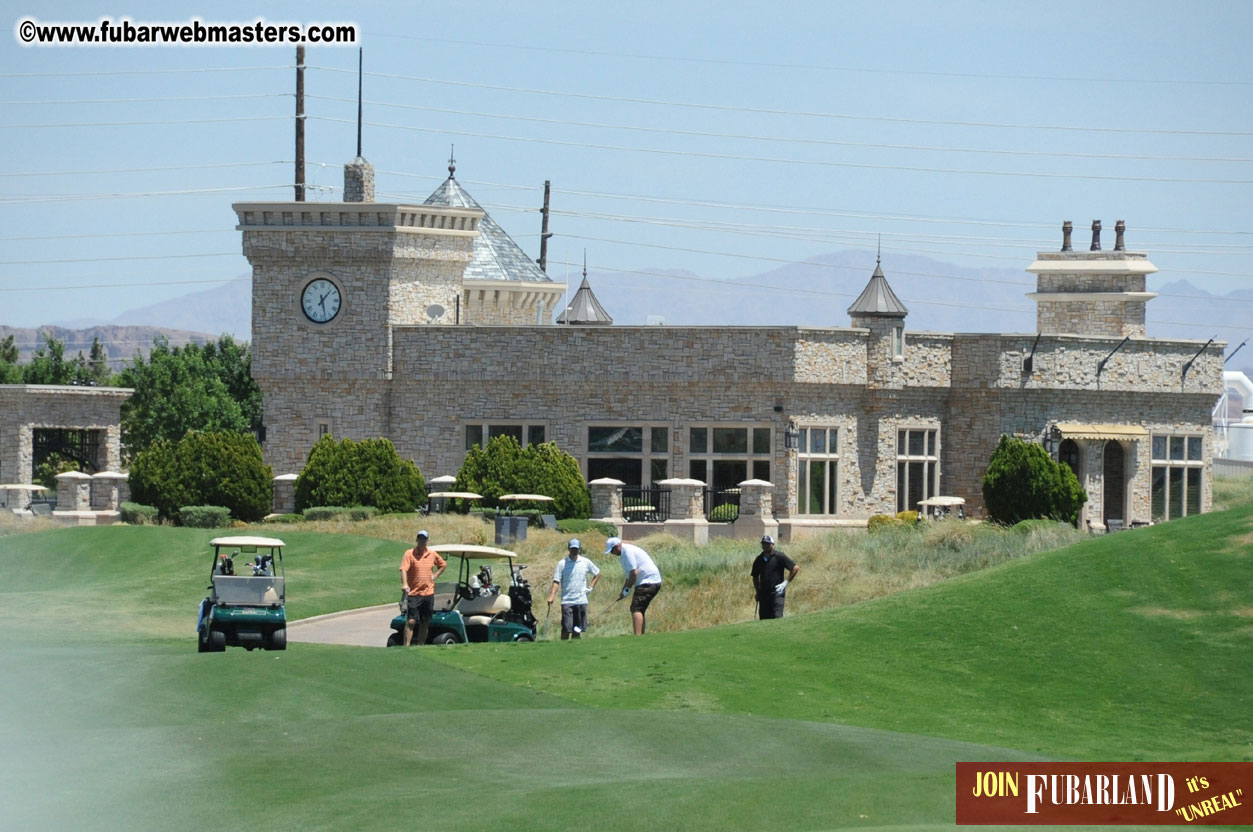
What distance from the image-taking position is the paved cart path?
89.0 feet

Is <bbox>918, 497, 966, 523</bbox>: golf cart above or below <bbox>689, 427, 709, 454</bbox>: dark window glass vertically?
below

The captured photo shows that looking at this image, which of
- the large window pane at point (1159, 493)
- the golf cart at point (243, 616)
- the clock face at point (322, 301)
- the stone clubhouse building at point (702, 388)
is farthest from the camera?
the large window pane at point (1159, 493)

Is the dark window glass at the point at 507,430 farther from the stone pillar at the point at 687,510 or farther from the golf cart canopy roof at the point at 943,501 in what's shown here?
the golf cart canopy roof at the point at 943,501

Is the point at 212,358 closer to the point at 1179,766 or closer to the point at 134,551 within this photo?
the point at 134,551

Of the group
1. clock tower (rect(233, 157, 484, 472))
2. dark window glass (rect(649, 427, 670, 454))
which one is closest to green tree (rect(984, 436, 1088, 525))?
dark window glass (rect(649, 427, 670, 454))

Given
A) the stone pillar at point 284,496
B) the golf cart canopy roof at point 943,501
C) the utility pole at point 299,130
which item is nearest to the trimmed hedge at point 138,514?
the stone pillar at point 284,496

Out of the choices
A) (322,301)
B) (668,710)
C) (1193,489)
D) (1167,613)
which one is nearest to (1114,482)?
(1193,489)

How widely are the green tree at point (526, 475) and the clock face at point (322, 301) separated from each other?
654cm

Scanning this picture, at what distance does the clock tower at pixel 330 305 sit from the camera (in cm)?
4762

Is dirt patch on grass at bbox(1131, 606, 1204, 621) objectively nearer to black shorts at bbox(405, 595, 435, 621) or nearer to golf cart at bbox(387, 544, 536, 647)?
golf cart at bbox(387, 544, 536, 647)

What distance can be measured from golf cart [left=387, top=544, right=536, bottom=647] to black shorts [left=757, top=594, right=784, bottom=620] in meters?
3.45

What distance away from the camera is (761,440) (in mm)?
46125

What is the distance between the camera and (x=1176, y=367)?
1939 inches

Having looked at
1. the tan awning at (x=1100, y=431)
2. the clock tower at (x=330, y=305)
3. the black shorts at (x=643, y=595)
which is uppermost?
the clock tower at (x=330, y=305)
